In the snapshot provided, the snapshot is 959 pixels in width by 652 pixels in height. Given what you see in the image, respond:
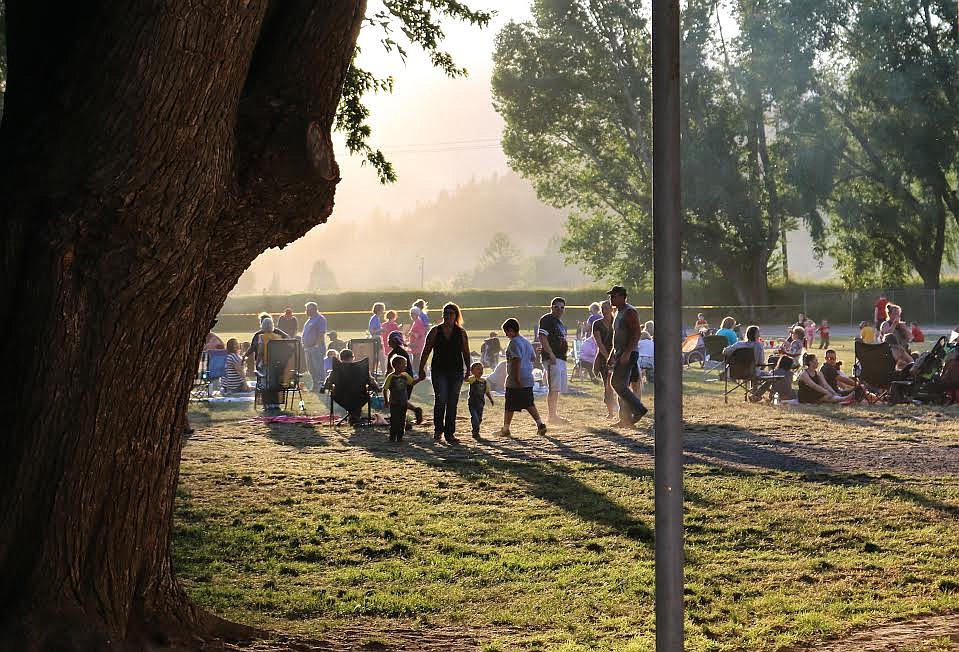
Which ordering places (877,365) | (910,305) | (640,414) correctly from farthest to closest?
(910,305)
(877,365)
(640,414)

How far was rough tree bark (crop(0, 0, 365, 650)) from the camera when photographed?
4.65 m

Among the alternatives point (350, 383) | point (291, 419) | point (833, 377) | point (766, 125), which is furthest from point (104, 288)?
point (766, 125)

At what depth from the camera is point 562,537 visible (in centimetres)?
831

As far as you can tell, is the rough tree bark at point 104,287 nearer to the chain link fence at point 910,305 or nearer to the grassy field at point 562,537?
the grassy field at point 562,537

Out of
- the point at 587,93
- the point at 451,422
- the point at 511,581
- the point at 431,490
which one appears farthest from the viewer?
the point at 587,93

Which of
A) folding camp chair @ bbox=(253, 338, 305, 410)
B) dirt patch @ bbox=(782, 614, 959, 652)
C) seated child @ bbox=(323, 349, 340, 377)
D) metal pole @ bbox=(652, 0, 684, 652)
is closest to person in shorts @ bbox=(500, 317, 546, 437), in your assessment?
folding camp chair @ bbox=(253, 338, 305, 410)

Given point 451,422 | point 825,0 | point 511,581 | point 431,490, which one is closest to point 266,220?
point 511,581

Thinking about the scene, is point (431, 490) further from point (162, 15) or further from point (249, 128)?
point (162, 15)

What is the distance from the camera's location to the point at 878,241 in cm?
5038

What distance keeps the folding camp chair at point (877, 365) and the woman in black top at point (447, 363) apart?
7.13 m

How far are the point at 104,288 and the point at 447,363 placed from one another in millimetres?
9431

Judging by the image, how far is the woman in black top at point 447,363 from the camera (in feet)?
45.8

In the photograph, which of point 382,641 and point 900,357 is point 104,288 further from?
point 900,357

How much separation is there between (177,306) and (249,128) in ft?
3.11
